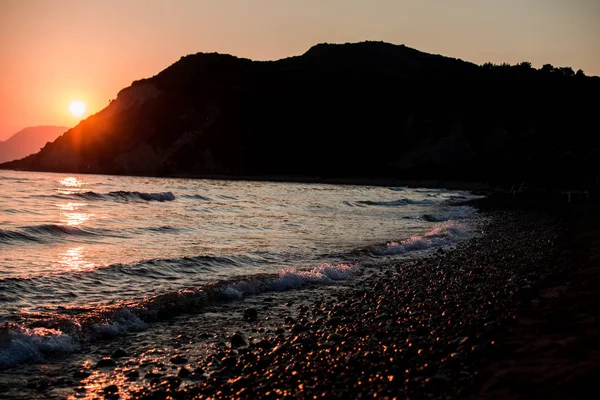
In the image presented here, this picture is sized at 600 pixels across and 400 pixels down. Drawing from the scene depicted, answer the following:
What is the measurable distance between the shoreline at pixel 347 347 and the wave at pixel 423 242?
5.50 meters

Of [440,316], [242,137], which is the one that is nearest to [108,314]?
[440,316]

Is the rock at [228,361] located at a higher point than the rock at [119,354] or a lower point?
higher

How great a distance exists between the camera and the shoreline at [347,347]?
5355mm

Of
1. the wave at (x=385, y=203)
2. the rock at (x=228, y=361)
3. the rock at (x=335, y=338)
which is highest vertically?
the wave at (x=385, y=203)

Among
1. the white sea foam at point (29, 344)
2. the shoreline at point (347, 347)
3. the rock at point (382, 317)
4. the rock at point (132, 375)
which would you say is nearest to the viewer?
the shoreline at point (347, 347)

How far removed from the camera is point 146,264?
1277cm

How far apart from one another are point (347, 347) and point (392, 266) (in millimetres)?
7707

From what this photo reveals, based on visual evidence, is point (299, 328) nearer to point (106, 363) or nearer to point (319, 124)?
point (106, 363)

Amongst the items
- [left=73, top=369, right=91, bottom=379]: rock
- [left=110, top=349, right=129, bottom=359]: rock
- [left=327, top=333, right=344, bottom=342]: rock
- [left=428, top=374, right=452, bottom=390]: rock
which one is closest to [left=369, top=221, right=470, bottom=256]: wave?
[left=327, top=333, right=344, bottom=342]: rock

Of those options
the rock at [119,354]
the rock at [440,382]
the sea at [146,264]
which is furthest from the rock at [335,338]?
the rock at [119,354]

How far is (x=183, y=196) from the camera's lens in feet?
141

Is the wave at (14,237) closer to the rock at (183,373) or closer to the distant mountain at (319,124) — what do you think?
the rock at (183,373)

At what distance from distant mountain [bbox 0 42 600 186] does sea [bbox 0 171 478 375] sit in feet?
274

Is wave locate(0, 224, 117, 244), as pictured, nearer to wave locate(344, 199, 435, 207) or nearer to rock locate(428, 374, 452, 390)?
rock locate(428, 374, 452, 390)
